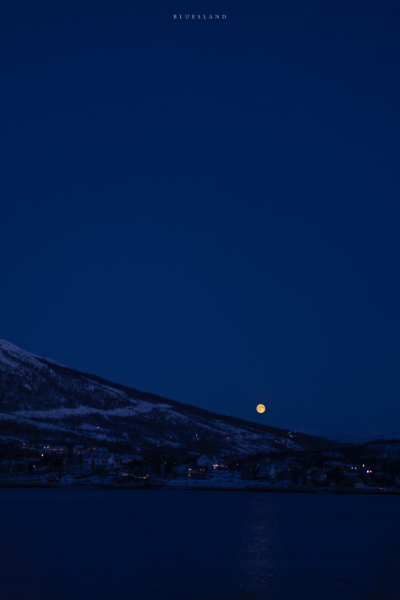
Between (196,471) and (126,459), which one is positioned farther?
(126,459)

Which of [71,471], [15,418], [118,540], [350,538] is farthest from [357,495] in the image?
[15,418]

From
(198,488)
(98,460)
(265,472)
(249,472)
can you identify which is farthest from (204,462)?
(198,488)

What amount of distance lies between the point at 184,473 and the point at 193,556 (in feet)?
298

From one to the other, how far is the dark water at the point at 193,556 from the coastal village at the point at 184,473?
5193cm

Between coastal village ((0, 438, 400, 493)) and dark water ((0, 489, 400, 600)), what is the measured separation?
51933mm

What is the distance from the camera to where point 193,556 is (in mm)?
28297

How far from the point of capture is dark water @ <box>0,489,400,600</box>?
66.0 ft

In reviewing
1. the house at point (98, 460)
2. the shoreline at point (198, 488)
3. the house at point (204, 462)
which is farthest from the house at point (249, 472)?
the house at point (98, 460)

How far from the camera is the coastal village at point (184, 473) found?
102438mm

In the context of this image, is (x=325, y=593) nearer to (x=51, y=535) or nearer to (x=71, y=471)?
(x=51, y=535)

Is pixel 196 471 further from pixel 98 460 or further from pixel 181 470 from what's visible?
pixel 98 460

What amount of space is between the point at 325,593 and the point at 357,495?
83772 mm

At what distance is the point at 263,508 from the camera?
62.4m

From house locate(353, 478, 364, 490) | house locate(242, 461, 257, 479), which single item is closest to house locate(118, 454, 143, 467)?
house locate(242, 461, 257, 479)
